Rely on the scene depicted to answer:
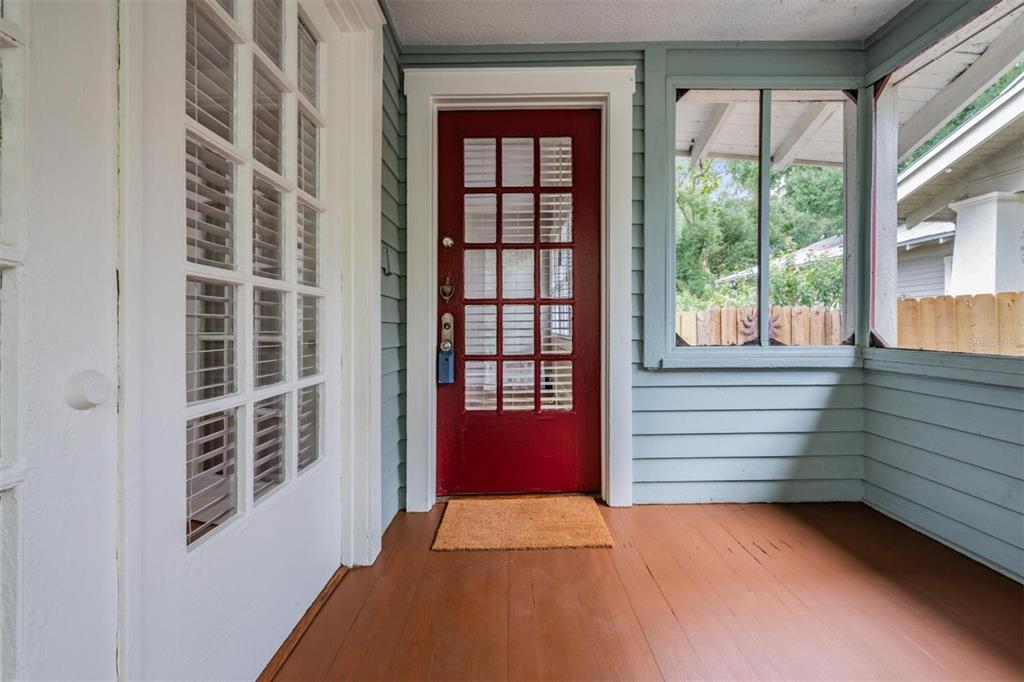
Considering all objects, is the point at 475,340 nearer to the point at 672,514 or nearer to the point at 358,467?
the point at 358,467

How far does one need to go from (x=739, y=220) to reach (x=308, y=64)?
6.17 feet

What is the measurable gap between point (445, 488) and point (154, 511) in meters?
1.47

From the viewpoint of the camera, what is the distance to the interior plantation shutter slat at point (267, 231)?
1113 mm

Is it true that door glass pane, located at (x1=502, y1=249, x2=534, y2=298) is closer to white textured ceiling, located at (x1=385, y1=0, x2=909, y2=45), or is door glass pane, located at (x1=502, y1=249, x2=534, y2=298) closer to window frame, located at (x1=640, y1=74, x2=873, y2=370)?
window frame, located at (x1=640, y1=74, x2=873, y2=370)

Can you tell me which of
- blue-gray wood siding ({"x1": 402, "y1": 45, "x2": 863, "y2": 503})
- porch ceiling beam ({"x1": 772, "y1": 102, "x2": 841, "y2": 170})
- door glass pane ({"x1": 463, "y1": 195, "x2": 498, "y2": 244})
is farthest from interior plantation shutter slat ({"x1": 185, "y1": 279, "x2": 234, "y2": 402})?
porch ceiling beam ({"x1": 772, "y1": 102, "x2": 841, "y2": 170})

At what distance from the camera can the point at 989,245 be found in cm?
160

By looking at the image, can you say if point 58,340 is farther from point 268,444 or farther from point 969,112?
point 969,112

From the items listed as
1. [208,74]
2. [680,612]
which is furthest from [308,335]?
[680,612]

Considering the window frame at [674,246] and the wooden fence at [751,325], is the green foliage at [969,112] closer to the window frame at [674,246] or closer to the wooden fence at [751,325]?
the window frame at [674,246]

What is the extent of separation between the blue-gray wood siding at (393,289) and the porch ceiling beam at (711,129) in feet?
4.57

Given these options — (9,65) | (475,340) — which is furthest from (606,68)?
(9,65)

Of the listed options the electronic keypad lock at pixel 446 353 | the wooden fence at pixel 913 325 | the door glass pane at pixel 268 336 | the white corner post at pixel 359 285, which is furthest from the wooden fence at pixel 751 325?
the door glass pane at pixel 268 336

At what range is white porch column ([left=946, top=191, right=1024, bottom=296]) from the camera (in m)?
1.51

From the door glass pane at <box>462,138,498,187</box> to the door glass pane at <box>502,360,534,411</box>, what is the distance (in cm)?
90
